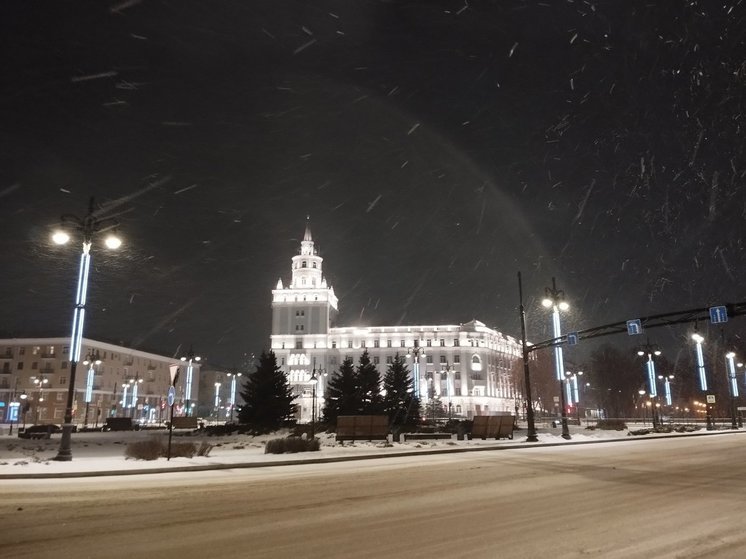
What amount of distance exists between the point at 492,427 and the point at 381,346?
10797 centimetres

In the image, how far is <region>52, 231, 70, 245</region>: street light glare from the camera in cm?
1916

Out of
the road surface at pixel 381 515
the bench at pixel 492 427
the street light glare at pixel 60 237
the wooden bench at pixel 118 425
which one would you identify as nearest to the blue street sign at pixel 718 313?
the road surface at pixel 381 515

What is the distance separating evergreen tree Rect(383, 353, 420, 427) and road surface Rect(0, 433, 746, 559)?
3318cm

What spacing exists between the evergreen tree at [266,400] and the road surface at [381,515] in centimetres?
2478

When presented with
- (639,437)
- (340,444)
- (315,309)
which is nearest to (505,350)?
(315,309)

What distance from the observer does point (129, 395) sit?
103000 mm

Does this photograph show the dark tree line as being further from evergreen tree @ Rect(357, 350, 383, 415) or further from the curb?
the curb

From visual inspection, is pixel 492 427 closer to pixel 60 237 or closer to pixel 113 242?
pixel 113 242

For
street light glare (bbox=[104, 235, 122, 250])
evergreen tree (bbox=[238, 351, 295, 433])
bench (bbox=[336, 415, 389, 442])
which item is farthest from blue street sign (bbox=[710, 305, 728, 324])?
evergreen tree (bbox=[238, 351, 295, 433])

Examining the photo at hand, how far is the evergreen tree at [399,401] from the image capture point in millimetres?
48938

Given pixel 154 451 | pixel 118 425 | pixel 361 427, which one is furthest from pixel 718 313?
pixel 118 425

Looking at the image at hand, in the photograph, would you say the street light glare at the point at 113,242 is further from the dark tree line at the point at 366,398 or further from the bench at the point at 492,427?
the dark tree line at the point at 366,398

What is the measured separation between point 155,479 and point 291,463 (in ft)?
18.7

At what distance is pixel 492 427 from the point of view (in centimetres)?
3381
